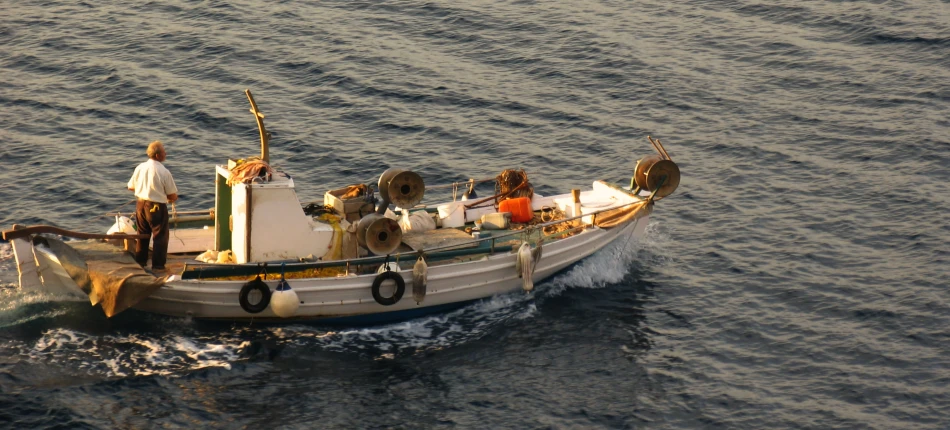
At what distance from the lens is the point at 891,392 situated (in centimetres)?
2478

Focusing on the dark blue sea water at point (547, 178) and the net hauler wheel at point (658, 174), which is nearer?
the dark blue sea water at point (547, 178)

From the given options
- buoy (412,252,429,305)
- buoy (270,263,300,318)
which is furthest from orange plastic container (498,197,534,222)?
buoy (270,263,300,318)

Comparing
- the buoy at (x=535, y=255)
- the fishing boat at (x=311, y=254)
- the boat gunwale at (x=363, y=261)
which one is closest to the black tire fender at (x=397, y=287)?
the fishing boat at (x=311, y=254)

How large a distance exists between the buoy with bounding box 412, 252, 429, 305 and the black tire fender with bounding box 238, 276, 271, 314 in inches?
126

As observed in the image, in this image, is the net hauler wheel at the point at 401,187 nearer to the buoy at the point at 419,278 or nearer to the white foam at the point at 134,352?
the buoy at the point at 419,278

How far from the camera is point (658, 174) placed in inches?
1121

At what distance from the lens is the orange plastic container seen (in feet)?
95.3

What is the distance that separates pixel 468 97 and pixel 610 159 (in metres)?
6.47

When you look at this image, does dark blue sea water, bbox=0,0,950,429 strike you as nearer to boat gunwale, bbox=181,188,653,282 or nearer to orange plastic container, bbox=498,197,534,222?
boat gunwale, bbox=181,188,653,282

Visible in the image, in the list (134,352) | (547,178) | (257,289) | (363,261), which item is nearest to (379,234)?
(363,261)

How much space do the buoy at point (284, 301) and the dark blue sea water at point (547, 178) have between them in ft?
2.98

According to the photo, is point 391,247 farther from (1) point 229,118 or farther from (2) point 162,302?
(1) point 229,118

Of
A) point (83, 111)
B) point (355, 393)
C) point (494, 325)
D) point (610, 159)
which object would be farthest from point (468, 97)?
point (355, 393)

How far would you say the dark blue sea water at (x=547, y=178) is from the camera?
24.1m
